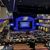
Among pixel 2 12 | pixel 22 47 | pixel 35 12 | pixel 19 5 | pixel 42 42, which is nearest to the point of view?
pixel 22 47

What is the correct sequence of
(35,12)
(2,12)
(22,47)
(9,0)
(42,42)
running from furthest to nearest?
1. (2,12)
2. (35,12)
3. (9,0)
4. (42,42)
5. (22,47)

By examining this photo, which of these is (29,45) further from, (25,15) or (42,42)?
(25,15)

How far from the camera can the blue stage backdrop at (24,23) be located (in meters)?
7.65

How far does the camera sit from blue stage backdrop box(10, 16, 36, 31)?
7.65 m

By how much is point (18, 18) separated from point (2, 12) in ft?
4.13

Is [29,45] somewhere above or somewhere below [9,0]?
below

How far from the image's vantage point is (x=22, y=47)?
235 cm

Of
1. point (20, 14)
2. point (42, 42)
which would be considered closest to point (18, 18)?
point (20, 14)

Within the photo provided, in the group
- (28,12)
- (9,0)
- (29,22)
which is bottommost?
(29,22)

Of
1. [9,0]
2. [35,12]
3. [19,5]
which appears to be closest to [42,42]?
[9,0]

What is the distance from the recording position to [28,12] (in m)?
7.73

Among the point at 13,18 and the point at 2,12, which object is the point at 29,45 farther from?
the point at 2,12

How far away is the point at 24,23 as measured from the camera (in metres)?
7.91

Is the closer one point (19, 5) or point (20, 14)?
point (19, 5)
